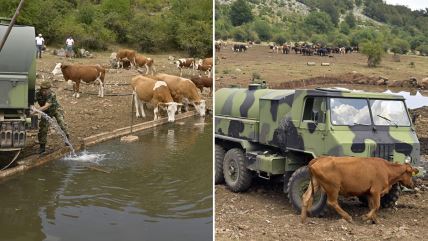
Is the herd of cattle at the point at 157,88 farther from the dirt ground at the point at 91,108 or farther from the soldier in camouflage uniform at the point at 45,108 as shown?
the soldier in camouflage uniform at the point at 45,108

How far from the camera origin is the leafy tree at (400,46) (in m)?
18.7

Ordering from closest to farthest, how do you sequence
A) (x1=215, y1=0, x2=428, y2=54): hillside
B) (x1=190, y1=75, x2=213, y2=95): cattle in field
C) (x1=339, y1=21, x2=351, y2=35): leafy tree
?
(x1=215, y1=0, x2=428, y2=54): hillside < (x1=190, y1=75, x2=213, y2=95): cattle in field < (x1=339, y1=21, x2=351, y2=35): leafy tree

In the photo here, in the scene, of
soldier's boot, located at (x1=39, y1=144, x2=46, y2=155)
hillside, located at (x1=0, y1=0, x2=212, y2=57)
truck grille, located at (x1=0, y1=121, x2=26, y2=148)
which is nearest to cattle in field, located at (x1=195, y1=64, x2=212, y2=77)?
hillside, located at (x1=0, y1=0, x2=212, y2=57)

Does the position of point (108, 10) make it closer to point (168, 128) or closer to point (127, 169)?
point (168, 128)

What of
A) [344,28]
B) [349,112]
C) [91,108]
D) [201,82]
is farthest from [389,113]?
[344,28]

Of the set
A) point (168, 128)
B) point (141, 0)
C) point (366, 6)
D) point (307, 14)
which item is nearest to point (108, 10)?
point (141, 0)

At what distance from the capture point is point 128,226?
17.9 ft

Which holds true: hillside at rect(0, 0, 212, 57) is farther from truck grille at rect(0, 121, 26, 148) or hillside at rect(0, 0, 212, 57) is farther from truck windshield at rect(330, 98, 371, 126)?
truck windshield at rect(330, 98, 371, 126)

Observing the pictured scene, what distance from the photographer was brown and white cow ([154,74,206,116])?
41.8ft

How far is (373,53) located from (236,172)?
15.6 meters

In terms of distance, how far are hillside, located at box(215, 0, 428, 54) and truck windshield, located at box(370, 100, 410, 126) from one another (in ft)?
7.48

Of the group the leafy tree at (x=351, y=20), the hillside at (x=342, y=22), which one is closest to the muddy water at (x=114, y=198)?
the hillside at (x=342, y=22)

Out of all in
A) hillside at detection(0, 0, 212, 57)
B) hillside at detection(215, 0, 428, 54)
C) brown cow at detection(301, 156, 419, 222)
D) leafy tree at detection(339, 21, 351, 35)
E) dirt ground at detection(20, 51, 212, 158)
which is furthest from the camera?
hillside at detection(0, 0, 212, 57)

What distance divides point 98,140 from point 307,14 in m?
9.08
